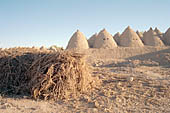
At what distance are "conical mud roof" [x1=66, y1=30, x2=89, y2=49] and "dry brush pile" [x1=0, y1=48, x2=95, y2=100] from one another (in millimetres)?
14983

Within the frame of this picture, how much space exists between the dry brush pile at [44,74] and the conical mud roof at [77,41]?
1498 cm

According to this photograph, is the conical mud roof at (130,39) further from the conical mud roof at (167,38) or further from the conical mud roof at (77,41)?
the conical mud roof at (77,41)

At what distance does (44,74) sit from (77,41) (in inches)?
633

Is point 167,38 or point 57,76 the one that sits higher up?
point 167,38

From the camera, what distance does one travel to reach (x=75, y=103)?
3375 millimetres

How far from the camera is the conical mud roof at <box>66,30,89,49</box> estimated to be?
1934 centimetres

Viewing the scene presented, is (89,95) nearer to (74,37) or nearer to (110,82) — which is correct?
(110,82)

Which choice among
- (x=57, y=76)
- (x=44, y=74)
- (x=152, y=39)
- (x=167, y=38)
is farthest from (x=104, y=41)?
(x=44, y=74)

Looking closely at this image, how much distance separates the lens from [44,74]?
3.62 meters

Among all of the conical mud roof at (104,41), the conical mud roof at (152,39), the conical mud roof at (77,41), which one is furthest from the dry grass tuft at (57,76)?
the conical mud roof at (152,39)

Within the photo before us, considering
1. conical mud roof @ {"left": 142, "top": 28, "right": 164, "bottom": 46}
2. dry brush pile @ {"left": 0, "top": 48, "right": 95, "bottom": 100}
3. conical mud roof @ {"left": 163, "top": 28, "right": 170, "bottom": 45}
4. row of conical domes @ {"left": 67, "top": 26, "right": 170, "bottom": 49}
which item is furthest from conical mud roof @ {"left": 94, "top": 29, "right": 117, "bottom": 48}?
dry brush pile @ {"left": 0, "top": 48, "right": 95, "bottom": 100}

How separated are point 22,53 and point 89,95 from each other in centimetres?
200

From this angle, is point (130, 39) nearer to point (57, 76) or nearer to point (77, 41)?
point (77, 41)

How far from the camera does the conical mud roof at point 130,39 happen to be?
20.5m
